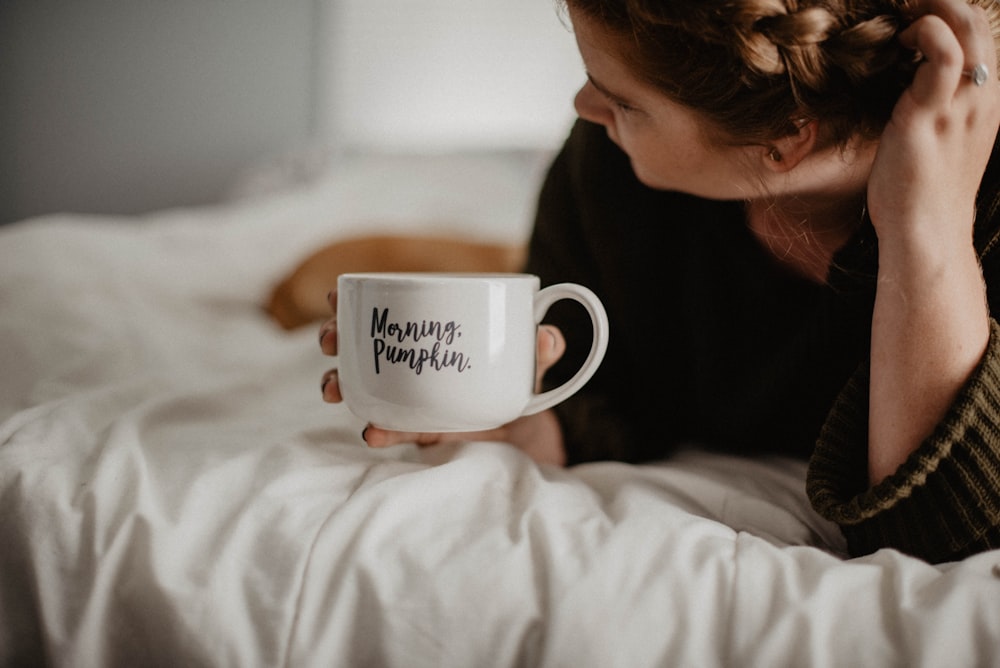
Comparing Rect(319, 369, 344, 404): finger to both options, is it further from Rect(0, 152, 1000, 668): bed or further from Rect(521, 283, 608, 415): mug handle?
Rect(521, 283, 608, 415): mug handle

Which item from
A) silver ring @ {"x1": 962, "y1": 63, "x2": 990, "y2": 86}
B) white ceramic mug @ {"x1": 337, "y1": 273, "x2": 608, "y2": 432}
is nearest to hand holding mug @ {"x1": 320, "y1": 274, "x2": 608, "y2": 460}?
white ceramic mug @ {"x1": 337, "y1": 273, "x2": 608, "y2": 432}

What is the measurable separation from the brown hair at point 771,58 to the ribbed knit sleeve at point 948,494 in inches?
7.7

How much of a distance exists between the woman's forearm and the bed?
90 millimetres

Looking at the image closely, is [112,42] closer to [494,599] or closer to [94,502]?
[94,502]

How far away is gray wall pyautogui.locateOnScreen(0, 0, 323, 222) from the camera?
1753 millimetres

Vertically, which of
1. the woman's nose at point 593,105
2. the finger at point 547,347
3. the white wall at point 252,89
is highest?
the white wall at point 252,89

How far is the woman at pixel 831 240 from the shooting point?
0.45 meters

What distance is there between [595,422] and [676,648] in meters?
0.30

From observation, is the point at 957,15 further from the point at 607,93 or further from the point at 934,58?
the point at 607,93

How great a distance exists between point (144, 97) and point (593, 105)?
5.78ft

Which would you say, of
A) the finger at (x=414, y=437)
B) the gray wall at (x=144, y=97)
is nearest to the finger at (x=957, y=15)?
the finger at (x=414, y=437)

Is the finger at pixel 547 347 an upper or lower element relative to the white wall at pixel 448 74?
lower

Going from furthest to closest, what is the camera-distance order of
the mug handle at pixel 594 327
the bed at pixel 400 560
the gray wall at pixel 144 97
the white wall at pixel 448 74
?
the white wall at pixel 448 74 < the gray wall at pixel 144 97 < the mug handle at pixel 594 327 < the bed at pixel 400 560

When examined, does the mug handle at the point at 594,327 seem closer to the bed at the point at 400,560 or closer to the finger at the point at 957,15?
the bed at the point at 400,560
